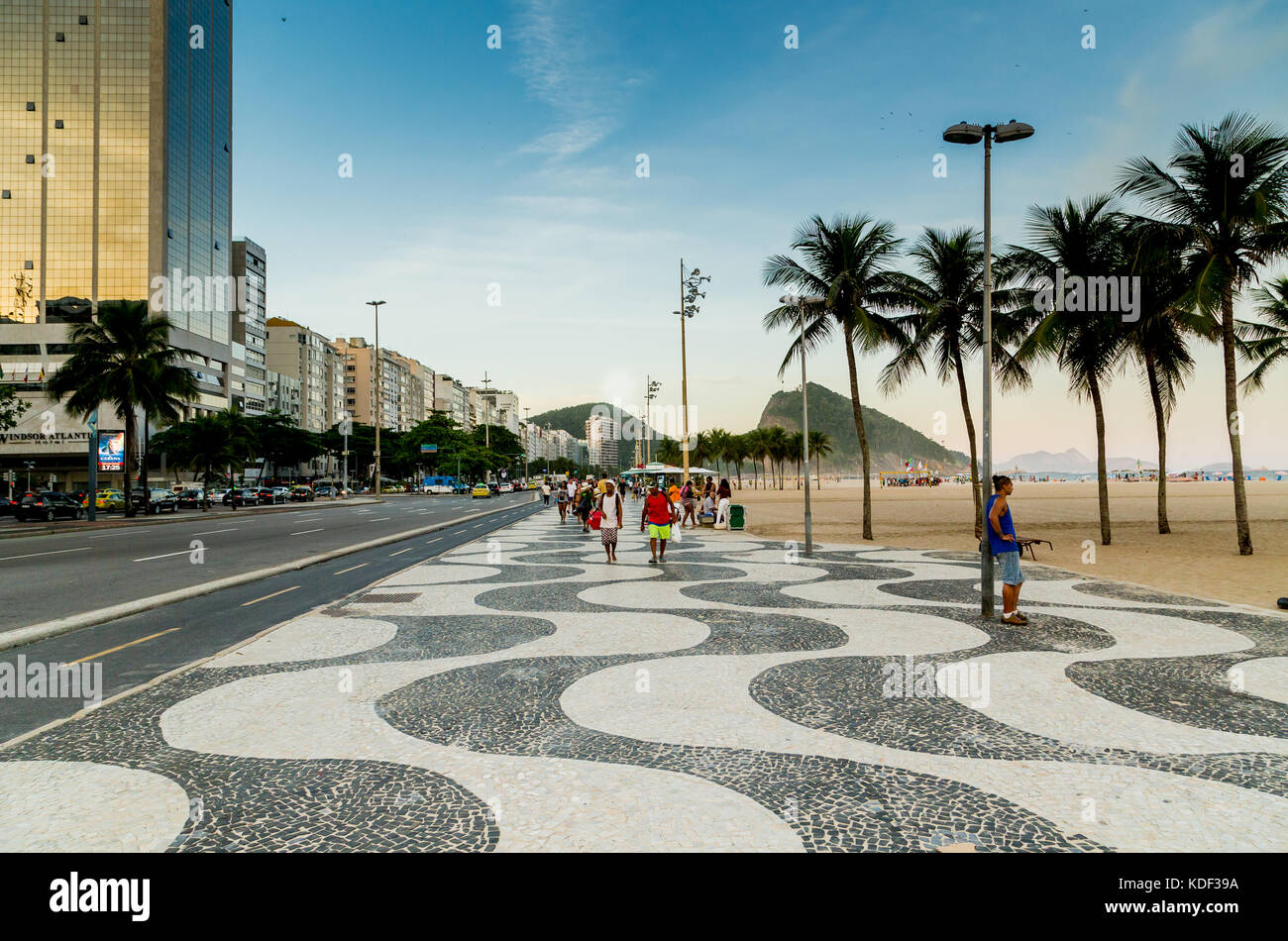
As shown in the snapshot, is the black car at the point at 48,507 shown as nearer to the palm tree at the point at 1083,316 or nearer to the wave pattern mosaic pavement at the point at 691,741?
the wave pattern mosaic pavement at the point at 691,741

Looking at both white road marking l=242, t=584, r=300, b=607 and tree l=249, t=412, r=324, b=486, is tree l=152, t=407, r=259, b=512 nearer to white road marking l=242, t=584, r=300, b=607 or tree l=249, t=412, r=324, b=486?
tree l=249, t=412, r=324, b=486

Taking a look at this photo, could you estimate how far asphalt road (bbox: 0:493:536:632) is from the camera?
37.0ft

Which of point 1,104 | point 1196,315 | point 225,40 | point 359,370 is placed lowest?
point 1196,315

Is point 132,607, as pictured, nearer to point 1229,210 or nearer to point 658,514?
point 658,514

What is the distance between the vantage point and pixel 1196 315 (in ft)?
55.1

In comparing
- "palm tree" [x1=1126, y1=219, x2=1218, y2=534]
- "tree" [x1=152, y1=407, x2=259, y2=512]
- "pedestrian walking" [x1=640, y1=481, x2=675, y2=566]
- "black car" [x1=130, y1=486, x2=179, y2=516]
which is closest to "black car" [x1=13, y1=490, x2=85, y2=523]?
"black car" [x1=130, y1=486, x2=179, y2=516]

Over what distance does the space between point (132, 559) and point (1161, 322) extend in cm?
2822

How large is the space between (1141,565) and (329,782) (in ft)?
56.8

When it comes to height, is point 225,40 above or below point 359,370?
above

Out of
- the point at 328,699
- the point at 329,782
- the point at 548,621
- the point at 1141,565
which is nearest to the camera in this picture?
the point at 329,782

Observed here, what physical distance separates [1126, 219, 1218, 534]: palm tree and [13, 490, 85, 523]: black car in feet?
159
